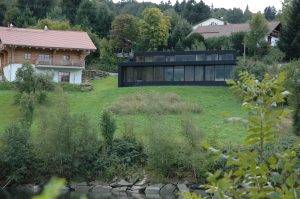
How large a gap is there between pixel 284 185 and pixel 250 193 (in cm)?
23

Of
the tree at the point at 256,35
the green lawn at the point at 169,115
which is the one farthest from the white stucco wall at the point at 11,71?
the tree at the point at 256,35

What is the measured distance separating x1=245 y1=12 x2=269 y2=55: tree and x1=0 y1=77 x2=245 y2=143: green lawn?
1036cm

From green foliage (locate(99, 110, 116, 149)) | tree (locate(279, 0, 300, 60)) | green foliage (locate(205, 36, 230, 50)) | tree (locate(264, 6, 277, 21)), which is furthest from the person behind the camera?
tree (locate(264, 6, 277, 21))

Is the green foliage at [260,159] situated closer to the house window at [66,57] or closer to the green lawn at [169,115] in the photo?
the green lawn at [169,115]

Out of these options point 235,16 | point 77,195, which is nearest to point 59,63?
point 77,195

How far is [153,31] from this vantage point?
57438mm

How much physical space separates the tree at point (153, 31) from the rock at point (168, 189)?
30691 mm

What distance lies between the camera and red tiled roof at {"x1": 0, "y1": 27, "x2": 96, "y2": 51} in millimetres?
47562

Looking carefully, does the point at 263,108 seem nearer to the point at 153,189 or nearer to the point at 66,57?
the point at 153,189

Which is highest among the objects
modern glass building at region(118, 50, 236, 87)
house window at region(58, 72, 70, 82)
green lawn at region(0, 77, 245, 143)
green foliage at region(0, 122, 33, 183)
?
modern glass building at region(118, 50, 236, 87)

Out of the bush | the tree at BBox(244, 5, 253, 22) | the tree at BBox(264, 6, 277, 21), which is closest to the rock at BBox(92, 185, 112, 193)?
the bush

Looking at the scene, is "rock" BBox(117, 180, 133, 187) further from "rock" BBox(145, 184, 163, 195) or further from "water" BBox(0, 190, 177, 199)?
"water" BBox(0, 190, 177, 199)

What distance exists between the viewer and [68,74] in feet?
161

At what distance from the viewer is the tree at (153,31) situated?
57.3 m
